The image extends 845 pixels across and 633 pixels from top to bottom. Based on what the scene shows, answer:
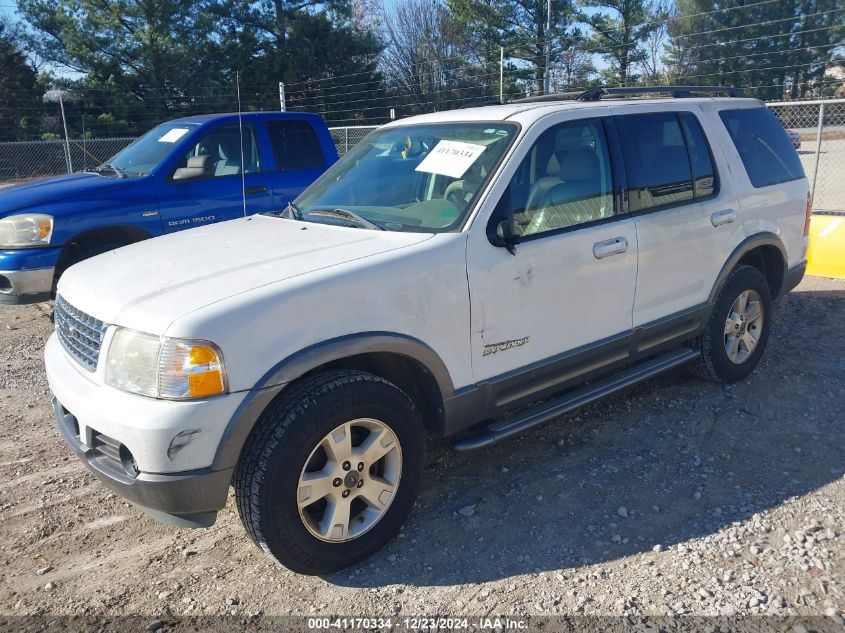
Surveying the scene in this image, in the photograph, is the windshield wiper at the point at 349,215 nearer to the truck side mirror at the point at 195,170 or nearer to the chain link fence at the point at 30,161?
the truck side mirror at the point at 195,170

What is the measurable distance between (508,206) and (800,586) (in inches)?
81.8

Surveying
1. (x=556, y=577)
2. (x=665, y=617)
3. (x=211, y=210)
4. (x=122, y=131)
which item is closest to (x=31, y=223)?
(x=211, y=210)

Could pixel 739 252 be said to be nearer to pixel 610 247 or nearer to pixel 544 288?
pixel 610 247

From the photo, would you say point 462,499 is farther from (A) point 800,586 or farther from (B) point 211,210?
(B) point 211,210

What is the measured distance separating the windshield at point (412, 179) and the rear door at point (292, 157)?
3096 mm

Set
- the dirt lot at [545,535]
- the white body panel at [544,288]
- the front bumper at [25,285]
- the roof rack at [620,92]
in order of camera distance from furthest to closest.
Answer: the front bumper at [25,285]
the roof rack at [620,92]
the white body panel at [544,288]
the dirt lot at [545,535]

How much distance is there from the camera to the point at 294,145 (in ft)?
25.2

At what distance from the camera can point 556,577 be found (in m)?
3.05

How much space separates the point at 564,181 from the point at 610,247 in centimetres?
44

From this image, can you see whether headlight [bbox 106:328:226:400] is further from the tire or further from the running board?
the tire

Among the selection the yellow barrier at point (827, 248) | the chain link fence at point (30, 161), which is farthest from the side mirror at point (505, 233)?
the chain link fence at point (30, 161)

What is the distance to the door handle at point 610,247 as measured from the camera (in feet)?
12.6

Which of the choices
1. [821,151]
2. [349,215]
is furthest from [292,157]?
[821,151]

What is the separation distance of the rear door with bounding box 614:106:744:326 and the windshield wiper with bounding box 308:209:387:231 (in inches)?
58.9
